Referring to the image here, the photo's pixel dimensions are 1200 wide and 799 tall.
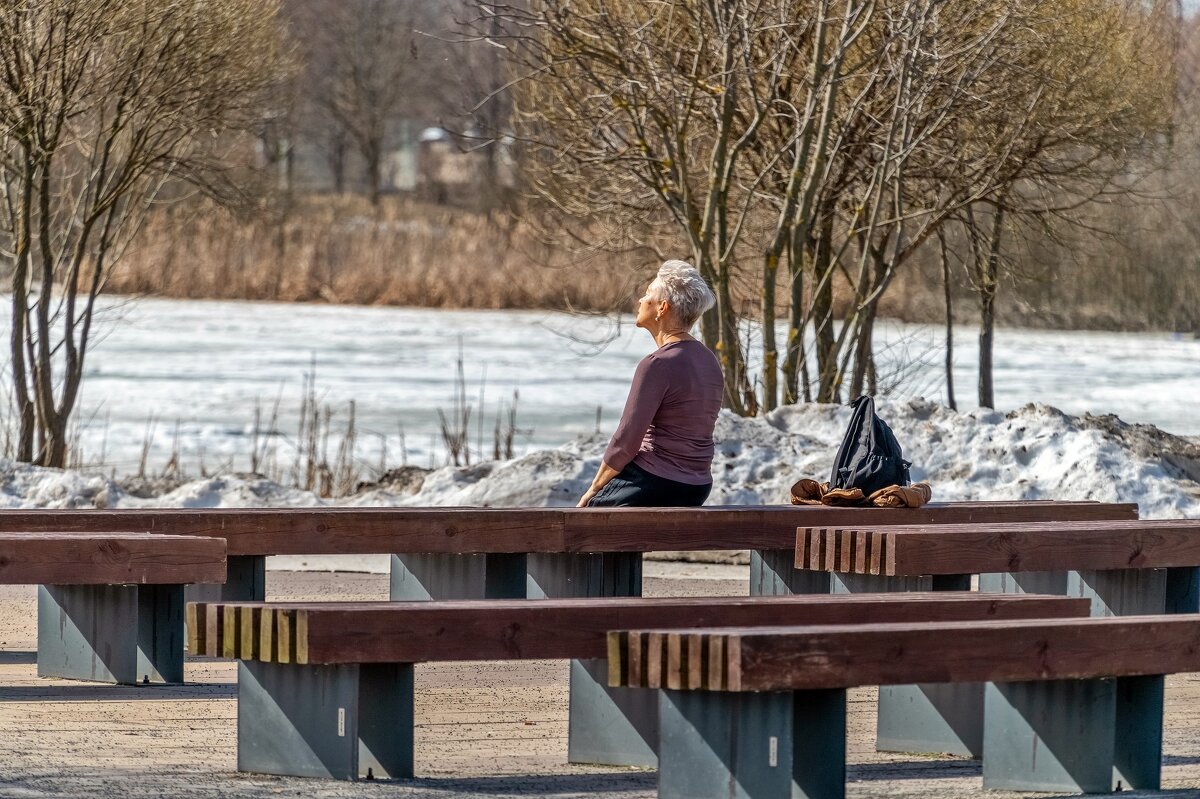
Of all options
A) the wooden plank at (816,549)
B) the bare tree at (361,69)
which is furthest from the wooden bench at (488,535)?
the bare tree at (361,69)

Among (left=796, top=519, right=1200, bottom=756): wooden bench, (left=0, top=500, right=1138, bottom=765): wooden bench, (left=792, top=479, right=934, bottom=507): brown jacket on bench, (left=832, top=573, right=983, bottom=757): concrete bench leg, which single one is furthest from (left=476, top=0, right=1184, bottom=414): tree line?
(left=832, top=573, right=983, bottom=757): concrete bench leg

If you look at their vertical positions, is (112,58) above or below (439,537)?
above

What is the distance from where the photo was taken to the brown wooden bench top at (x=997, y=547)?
541 cm

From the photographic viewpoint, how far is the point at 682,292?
6.27 meters

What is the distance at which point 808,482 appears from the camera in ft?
23.2

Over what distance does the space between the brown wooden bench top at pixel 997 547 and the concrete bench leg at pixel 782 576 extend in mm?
886

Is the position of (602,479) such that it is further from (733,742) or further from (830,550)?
(733,742)

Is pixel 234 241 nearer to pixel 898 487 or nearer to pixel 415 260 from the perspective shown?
pixel 415 260

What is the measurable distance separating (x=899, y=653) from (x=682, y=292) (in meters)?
2.46

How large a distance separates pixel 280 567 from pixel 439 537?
2961 millimetres

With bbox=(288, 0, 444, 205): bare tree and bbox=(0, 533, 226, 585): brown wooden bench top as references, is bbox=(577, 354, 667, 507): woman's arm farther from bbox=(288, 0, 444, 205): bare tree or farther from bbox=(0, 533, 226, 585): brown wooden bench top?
bbox=(288, 0, 444, 205): bare tree

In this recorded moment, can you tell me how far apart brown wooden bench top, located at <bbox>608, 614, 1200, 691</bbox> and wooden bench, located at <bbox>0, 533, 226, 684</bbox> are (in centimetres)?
202

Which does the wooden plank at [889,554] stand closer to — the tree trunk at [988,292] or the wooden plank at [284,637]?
the wooden plank at [284,637]

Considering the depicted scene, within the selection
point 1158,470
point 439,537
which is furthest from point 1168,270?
point 439,537
